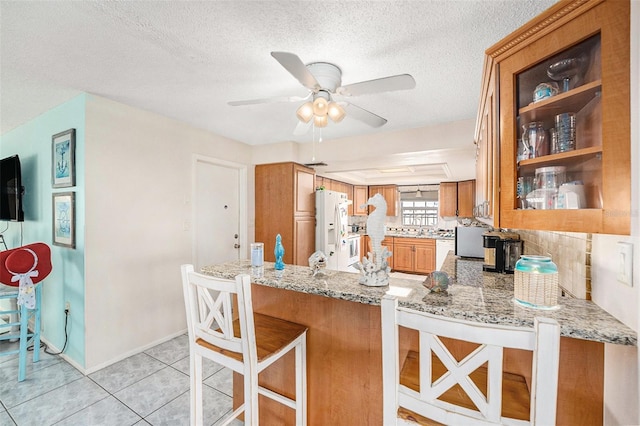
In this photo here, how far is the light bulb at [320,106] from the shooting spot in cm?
161

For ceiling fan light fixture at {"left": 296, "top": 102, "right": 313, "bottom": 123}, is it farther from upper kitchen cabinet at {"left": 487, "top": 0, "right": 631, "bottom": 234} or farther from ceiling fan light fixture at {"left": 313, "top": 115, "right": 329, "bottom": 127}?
upper kitchen cabinet at {"left": 487, "top": 0, "right": 631, "bottom": 234}

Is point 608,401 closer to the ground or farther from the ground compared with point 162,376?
farther from the ground

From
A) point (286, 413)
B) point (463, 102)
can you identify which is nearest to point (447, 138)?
point (463, 102)

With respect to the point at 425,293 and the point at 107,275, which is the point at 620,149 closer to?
the point at 425,293

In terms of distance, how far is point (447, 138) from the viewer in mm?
2887

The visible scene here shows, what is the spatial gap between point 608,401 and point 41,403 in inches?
125

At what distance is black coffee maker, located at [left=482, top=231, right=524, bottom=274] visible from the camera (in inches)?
84.9

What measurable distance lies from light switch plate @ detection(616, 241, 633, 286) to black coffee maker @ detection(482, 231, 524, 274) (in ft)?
4.74

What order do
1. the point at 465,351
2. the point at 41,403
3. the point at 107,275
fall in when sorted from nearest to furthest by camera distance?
1. the point at 465,351
2. the point at 41,403
3. the point at 107,275

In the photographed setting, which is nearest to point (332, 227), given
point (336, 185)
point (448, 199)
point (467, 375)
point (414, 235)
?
point (336, 185)

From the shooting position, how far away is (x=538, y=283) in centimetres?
102

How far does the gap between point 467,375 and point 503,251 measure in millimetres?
1809

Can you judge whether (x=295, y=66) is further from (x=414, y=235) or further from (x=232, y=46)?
(x=414, y=235)

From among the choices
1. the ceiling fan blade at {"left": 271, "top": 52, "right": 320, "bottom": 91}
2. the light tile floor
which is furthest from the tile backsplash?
the light tile floor
